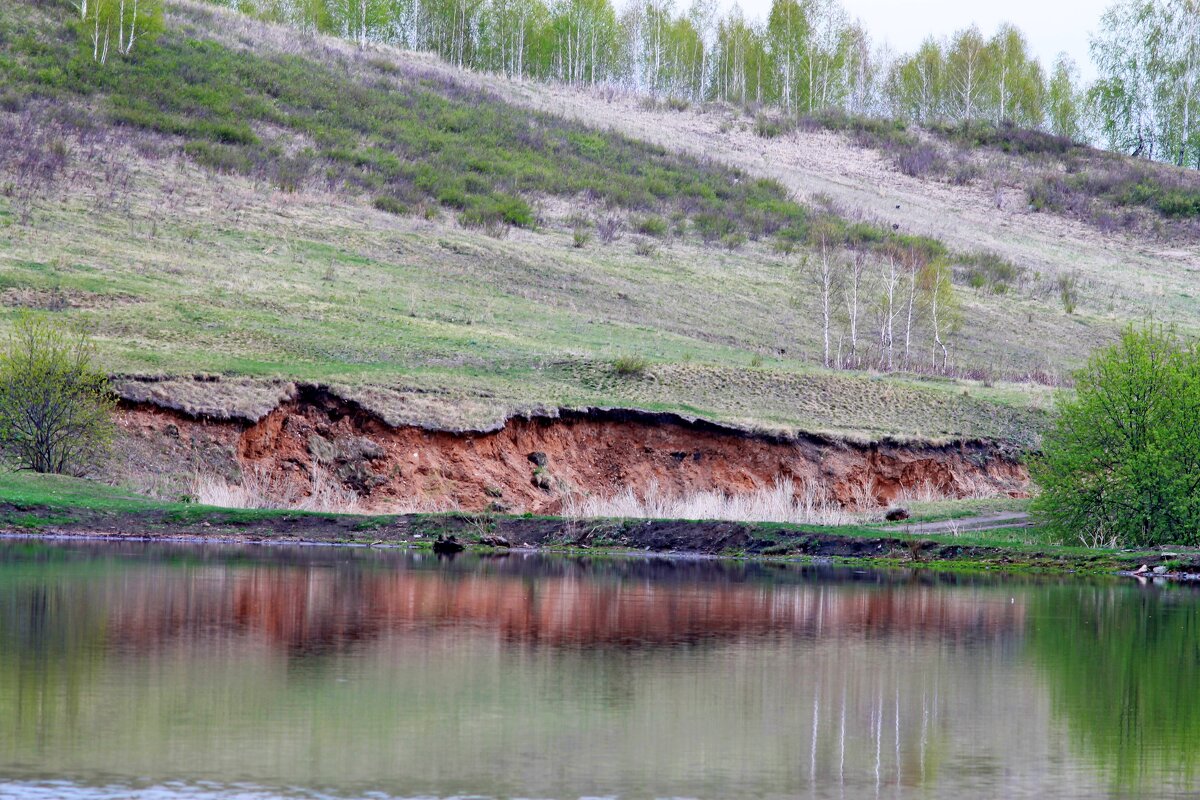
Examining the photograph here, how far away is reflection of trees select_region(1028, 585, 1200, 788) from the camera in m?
11.2

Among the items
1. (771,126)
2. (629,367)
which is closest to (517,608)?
(629,367)

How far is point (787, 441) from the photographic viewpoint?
136 ft

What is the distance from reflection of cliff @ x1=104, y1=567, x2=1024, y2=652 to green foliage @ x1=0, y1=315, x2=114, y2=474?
1109cm

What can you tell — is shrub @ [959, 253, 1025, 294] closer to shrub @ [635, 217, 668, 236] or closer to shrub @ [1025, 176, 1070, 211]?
shrub @ [635, 217, 668, 236]

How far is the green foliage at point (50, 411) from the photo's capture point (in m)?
32.5

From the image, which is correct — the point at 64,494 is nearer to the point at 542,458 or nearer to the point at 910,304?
the point at 542,458

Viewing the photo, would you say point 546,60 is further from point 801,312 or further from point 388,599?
point 388,599

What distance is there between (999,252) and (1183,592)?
61.2m

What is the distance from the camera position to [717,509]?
3459 cm

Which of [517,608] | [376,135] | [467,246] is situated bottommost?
[517,608]

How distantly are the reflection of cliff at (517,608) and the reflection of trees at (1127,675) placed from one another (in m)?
1.03

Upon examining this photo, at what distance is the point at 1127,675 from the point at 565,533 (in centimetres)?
1747

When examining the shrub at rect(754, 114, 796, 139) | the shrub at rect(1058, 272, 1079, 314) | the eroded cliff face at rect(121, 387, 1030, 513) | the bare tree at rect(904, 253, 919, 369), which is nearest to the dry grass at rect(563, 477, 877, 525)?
the eroded cliff face at rect(121, 387, 1030, 513)

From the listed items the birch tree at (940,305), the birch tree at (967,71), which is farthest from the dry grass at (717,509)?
the birch tree at (967,71)
